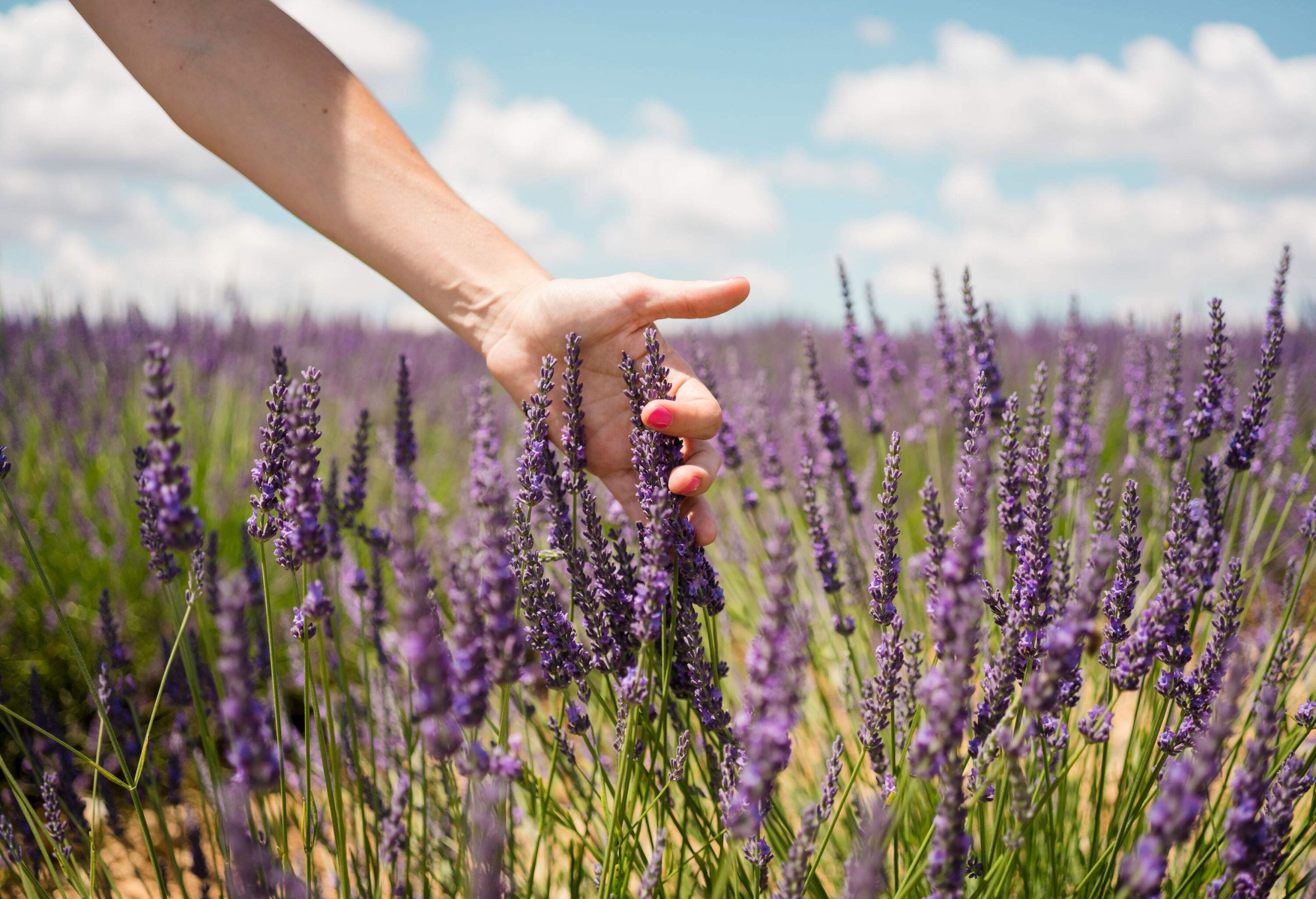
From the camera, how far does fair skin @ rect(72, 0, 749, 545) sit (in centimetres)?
183

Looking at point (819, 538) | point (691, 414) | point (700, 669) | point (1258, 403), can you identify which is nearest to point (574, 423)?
point (691, 414)

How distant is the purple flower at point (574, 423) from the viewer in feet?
4.25

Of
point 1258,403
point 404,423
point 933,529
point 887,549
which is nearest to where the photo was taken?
point 933,529

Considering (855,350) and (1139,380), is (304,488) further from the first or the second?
(1139,380)

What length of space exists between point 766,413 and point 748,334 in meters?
8.51

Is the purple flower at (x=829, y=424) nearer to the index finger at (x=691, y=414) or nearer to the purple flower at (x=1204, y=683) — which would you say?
the index finger at (x=691, y=414)

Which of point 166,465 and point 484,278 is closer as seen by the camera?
point 166,465

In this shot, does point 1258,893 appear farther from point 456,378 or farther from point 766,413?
point 456,378

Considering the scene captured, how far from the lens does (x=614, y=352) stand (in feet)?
6.27

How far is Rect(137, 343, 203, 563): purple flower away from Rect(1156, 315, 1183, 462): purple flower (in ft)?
6.97

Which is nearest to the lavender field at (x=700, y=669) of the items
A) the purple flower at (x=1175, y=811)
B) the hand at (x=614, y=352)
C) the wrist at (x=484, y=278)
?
the purple flower at (x=1175, y=811)

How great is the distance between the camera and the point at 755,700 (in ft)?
2.60

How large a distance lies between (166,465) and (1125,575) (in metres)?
1.30

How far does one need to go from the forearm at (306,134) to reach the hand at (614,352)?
0.12 metres
